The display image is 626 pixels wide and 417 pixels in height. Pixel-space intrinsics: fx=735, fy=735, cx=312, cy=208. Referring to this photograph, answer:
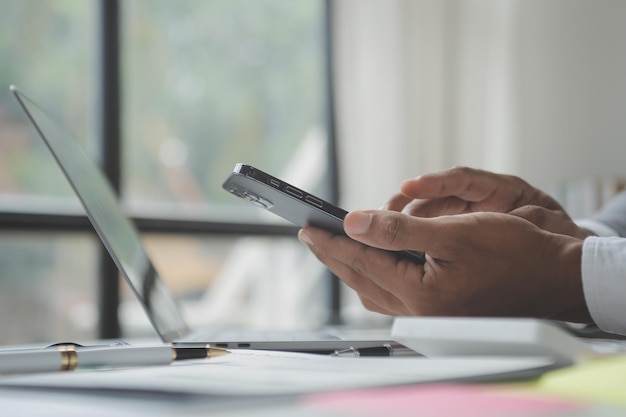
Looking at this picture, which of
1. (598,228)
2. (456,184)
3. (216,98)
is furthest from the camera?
(216,98)

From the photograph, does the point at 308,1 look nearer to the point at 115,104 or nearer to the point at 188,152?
the point at 188,152

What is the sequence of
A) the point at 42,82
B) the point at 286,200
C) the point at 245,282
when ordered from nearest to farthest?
the point at 286,200 → the point at 42,82 → the point at 245,282

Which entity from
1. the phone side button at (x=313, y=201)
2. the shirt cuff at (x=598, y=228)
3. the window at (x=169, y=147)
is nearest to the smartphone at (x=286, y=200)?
the phone side button at (x=313, y=201)

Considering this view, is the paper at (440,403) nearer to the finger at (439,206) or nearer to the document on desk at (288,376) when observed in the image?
the document on desk at (288,376)

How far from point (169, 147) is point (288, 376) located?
2.46 metres

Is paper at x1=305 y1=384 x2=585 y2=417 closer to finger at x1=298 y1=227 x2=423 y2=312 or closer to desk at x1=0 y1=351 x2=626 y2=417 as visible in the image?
desk at x1=0 y1=351 x2=626 y2=417

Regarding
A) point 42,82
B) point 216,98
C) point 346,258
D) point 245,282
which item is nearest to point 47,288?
point 42,82

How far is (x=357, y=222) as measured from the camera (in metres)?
0.62

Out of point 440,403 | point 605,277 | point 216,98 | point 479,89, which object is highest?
point 479,89

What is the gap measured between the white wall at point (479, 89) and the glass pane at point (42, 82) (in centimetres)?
96

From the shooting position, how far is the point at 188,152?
280 centimetres

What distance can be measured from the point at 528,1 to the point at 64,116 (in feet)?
6.63

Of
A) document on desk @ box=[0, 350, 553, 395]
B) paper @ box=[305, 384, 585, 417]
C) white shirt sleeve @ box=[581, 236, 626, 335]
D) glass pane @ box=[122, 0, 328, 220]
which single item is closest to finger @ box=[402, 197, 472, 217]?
white shirt sleeve @ box=[581, 236, 626, 335]

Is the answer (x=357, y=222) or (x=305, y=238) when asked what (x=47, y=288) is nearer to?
(x=305, y=238)
